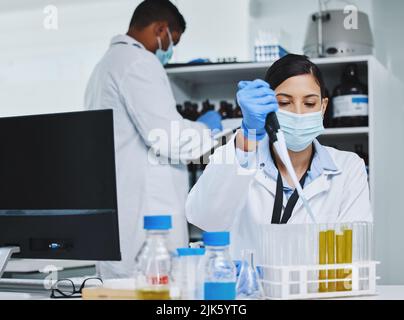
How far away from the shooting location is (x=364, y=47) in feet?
10.2

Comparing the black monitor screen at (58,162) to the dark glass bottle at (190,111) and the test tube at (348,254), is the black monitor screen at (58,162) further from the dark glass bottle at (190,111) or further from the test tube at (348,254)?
the dark glass bottle at (190,111)

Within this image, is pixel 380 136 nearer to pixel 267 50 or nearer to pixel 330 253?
pixel 267 50

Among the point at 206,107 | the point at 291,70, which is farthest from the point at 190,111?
the point at 291,70

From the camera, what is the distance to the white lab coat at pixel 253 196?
1663 mm

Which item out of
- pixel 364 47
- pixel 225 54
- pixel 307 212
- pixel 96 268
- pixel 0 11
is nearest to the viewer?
pixel 307 212

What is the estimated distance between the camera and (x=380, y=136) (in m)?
3.04

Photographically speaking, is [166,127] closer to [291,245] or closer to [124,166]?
[124,166]

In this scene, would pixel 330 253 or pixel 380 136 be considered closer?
pixel 330 253

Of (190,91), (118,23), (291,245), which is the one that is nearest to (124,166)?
(190,91)

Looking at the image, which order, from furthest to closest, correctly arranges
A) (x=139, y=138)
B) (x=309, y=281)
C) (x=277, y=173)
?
(x=139, y=138) < (x=277, y=173) < (x=309, y=281)

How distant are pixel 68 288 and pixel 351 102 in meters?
1.65

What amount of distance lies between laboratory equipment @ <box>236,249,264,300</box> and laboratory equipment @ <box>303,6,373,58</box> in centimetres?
184

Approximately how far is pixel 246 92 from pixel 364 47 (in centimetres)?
166

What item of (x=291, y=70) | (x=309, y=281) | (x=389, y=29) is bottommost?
(x=309, y=281)
